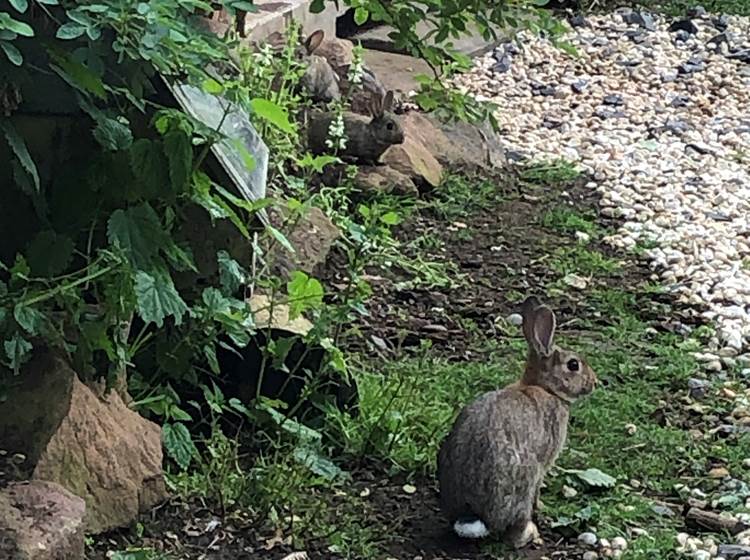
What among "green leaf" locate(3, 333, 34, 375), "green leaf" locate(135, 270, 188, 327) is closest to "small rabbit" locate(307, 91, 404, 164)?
"green leaf" locate(135, 270, 188, 327)

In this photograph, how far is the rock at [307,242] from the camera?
5.12m

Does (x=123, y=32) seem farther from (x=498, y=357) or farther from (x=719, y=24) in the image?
(x=719, y=24)

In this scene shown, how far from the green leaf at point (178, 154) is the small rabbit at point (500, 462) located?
1.01 meters

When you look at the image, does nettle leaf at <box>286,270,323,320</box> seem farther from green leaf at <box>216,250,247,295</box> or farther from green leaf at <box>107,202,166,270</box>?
green leaf at <box>107,202,166,270</box>

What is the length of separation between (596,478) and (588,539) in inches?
11.6

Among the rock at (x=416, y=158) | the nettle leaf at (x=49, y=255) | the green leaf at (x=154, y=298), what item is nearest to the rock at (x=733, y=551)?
the green leaf at (x=154, y=298)

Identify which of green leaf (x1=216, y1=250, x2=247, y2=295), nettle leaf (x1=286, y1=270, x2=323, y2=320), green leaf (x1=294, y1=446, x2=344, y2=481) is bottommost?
green leaf (x1=294, y1=446, x2=344, y2=481)

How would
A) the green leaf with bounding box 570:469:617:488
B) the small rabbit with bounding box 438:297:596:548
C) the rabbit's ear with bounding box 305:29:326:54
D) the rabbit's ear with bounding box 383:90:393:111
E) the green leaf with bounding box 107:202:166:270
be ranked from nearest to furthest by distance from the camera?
the green leaf with bounding box 107:202:166:270, the small rabbit with bounding box 438:297:596:548, the green leaf with bounding box 570:469:617:488, the rabbit's ear with bounding box 383:90:393:111, the rabbit's ear with bounding box 305:29:326:54

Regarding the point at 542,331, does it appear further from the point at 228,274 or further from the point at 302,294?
the point at 228,274

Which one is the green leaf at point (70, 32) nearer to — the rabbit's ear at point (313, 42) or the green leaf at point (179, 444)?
the green leaf at point (179, 444)

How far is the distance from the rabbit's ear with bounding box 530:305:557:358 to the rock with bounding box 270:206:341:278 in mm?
1195

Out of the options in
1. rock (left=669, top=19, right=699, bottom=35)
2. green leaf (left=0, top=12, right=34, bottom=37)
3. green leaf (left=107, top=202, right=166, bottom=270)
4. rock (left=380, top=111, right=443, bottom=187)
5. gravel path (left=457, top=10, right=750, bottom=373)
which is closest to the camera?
green leaf (left=0, top=12, right=34, bottom=37)

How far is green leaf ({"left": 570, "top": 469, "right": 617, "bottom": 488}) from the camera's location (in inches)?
159

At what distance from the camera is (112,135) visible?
3.27m
